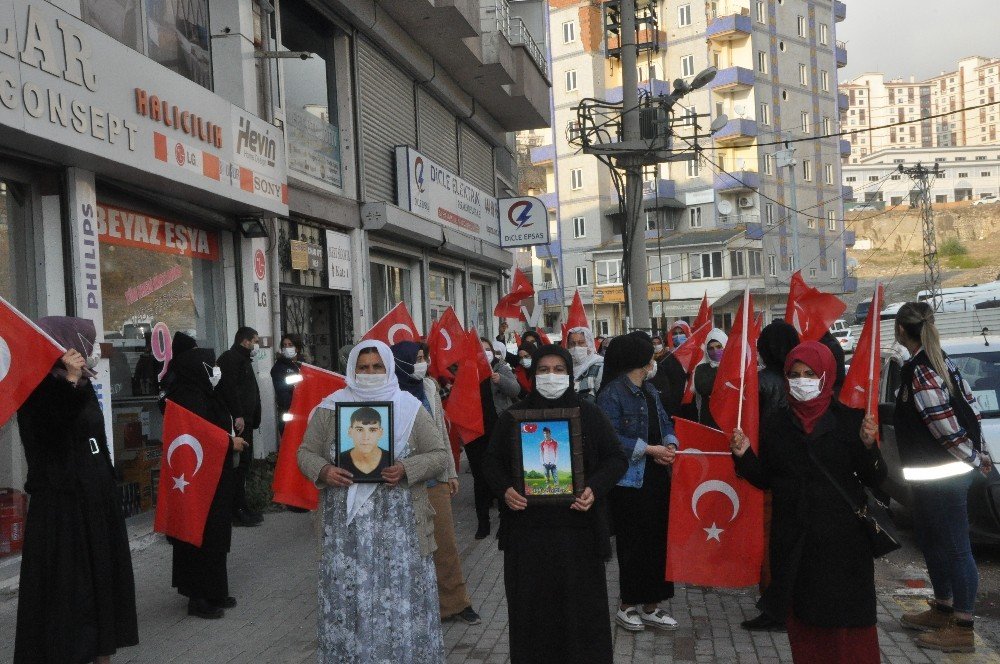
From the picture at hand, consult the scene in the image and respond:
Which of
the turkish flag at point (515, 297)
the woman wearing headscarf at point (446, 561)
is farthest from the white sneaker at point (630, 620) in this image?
the turkish flag at point (515, 297)

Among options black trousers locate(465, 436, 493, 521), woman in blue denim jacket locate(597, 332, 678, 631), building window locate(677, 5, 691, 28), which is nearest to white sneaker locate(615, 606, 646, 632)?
woman in blue denim jacket locate(597, 332, 678, 631)

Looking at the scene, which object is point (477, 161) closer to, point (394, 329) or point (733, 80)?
point (394, 329)

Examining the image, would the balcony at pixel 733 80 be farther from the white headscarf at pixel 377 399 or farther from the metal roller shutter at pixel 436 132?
the white headscarf at pixel 377 399

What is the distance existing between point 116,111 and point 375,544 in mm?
5316

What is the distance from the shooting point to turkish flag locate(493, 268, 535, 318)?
1368 cm

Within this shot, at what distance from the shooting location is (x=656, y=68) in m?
63.0

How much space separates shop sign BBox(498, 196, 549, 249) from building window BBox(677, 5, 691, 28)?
43.3 metres

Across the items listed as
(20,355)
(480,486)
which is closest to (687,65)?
(480,486)

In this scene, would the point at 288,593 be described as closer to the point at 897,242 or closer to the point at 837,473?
the point at 837,473

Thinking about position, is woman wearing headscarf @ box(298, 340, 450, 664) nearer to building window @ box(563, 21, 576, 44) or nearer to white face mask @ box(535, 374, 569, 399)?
white face mask @ box(535, 374, 569, 399)

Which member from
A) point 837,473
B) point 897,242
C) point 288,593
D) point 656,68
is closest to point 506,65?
point 288,593

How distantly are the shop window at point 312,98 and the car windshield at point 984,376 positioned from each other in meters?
8.55

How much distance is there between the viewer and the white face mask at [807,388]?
4207mm

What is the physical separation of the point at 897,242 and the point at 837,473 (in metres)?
130
